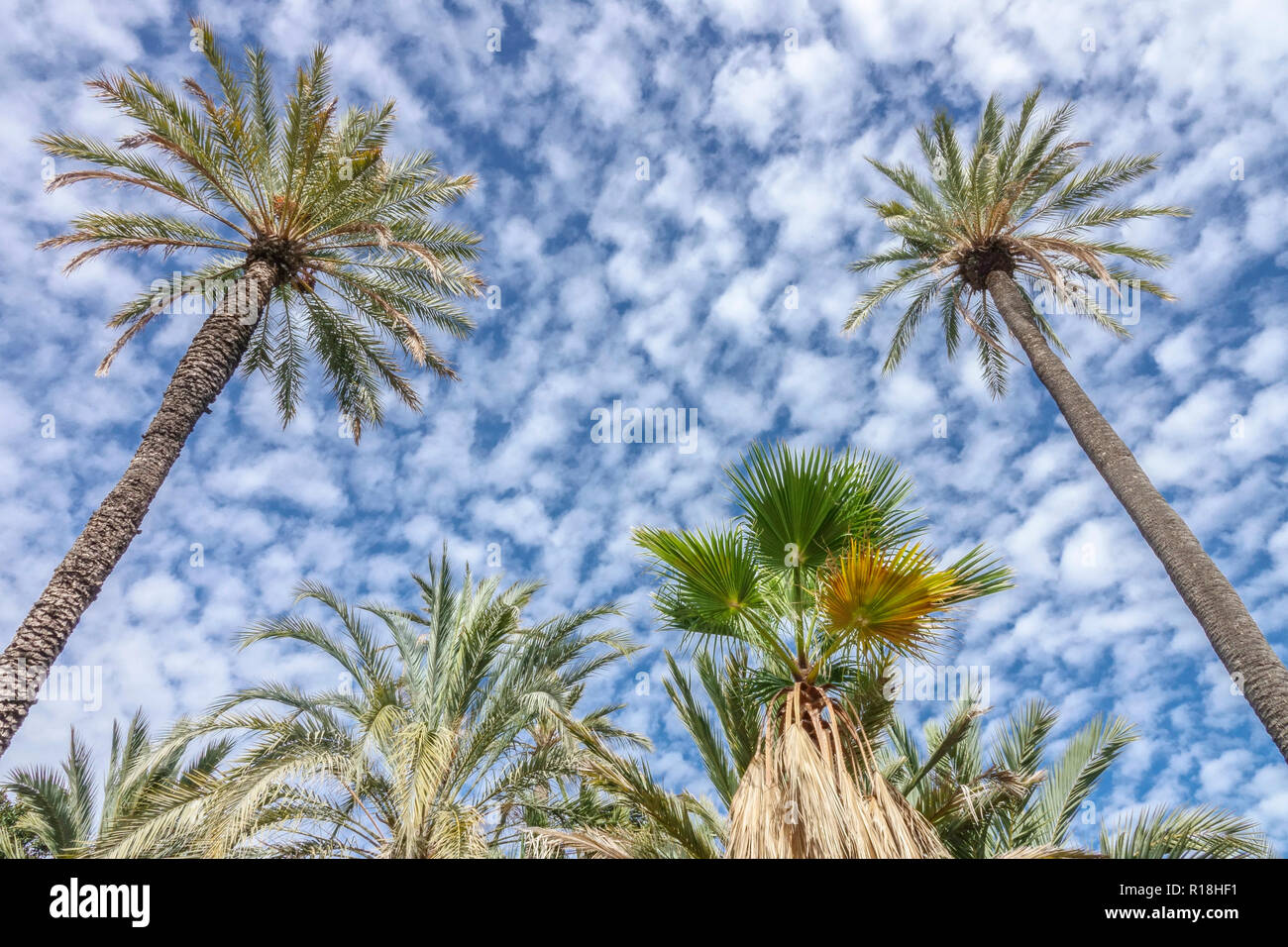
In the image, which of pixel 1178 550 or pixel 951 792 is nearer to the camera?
pixel 951 792

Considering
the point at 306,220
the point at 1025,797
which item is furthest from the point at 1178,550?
the point at 306,220

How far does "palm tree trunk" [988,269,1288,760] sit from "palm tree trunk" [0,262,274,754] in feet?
37.1

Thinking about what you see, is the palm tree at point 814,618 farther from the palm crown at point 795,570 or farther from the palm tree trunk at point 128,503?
the palm tree trunk at point 128,503

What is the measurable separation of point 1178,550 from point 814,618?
6377 millimetres

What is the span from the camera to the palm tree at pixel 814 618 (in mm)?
4074

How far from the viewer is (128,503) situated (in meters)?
8.51

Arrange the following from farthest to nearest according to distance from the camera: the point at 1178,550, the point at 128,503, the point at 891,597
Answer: the point at 1178,550 < the point at 128,503 < the point at 891,597

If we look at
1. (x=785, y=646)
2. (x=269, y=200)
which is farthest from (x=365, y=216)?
(x=785, y=646)

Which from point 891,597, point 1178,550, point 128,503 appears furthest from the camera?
point 1178,550

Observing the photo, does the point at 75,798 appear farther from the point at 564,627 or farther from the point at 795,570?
the point at 795,570

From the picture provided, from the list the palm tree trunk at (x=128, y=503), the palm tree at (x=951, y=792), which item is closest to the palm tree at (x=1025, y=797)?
the palm tree at (x=951, y=792)

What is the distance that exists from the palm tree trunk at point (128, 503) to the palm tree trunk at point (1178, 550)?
1132 centimetres

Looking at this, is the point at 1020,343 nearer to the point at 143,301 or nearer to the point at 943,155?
the point at 943,155

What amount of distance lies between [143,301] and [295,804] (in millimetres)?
7345
